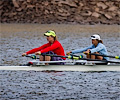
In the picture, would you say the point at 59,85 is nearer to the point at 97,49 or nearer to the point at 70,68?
the point at 70,68

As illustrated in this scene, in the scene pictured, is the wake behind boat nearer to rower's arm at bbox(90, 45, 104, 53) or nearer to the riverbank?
rower's arm at bbox(90, 45, 104, 53)

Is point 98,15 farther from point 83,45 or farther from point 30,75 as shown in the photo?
point 30,75

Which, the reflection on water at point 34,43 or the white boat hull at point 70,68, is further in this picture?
the reflection on water at point 34,43

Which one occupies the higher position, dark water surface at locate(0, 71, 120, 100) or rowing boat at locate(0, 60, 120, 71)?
rowing boat at locate(0, 60, 120, 71)

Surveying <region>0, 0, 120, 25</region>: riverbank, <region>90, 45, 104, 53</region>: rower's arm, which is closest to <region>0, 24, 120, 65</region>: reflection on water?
<region>90, 45, 104, 53</region>: rower's arm

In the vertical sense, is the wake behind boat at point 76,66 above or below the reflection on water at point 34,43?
below

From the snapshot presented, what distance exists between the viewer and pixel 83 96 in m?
16.4

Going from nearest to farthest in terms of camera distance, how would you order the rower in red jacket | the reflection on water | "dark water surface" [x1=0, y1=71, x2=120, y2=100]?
"dark water surface" [x1=0, y1=71, x2=120, y2=100]
the rower in red jacket
the reflection on water

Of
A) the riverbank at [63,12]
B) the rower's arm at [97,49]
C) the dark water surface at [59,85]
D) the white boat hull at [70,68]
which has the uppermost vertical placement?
the riverbank at [63,12]

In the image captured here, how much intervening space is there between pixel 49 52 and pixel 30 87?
3.42 metres

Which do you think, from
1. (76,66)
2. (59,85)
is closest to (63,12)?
(76,66)

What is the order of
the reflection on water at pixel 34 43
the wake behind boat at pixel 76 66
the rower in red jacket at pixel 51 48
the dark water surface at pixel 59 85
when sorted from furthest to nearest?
the reflection on water at pixel 34 43 < the rower in red jacket at pixel 51 48 < the wake behind boat at pixel 76 66 < the dark water surface at pixel 59 85

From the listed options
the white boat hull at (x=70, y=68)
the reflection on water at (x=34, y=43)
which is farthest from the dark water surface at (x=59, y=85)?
the reflection on water at (x=34, y=43)

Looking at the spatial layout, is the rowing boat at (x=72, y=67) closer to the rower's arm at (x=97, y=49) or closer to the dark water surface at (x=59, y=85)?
the dark water surface at (x=59, y=85)
